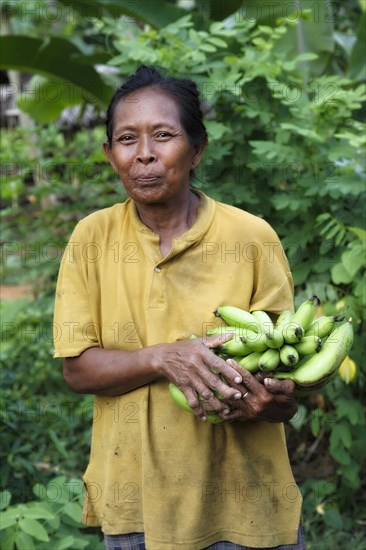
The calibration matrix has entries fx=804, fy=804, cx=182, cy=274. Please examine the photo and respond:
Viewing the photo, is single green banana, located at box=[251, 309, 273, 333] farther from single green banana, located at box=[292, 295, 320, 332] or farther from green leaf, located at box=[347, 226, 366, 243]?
green leaf, located at box=[347, 226, 366, 243]

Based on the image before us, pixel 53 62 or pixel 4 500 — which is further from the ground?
pixel 53 62

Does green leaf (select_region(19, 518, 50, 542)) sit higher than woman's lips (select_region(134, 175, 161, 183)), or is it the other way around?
woman's lips (select_region(134, 175, 161, 183))

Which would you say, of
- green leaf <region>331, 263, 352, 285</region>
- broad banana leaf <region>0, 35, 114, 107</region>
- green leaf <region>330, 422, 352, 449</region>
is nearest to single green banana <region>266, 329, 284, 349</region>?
green leaf <region>331, 263, 352, 285</region>

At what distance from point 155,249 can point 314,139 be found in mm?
1780

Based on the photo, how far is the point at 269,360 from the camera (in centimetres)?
212

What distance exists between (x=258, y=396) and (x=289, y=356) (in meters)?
0.14

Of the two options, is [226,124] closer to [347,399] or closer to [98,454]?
[347,399]

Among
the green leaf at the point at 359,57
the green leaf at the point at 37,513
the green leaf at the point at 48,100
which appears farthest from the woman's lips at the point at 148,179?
the green leaf at the point at 48,100

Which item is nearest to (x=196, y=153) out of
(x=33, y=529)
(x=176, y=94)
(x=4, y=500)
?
(x=176, y=94)

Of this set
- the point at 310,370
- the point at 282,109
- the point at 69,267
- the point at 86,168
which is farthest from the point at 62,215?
the point at 310,370

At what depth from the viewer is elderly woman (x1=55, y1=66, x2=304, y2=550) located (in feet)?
7.51

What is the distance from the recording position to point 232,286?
2.33m

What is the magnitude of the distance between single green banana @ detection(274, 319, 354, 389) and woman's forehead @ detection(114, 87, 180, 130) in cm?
77

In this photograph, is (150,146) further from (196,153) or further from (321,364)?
(321,364)
